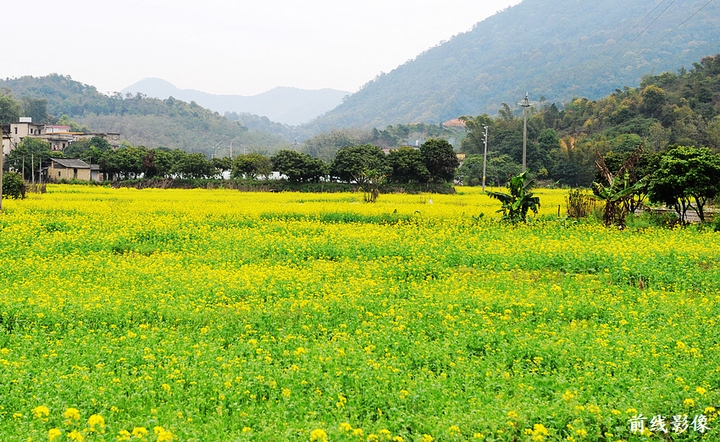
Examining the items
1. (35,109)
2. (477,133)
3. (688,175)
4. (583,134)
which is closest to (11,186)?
(688,175)

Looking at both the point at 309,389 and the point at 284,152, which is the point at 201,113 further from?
the point at 309,389

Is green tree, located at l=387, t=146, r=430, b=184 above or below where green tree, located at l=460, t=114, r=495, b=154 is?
below

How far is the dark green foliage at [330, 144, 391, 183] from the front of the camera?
157 ft

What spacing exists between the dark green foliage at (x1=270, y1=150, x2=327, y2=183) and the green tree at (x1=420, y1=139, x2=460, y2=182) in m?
9.83

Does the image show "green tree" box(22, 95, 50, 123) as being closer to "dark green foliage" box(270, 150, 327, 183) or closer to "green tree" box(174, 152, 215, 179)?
"green tree" box(174, 152, 215, 179)

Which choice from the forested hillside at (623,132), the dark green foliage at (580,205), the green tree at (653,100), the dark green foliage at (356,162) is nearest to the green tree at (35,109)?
the forested hillside at (623,132)

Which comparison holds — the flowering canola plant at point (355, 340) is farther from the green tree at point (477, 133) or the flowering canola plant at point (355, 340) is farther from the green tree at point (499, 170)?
Answer: the green tree at point (477, 133)

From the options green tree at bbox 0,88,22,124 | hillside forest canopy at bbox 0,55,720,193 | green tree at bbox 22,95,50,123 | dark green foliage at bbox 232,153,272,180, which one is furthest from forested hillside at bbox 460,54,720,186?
green tree at bbox 22,95,50,123

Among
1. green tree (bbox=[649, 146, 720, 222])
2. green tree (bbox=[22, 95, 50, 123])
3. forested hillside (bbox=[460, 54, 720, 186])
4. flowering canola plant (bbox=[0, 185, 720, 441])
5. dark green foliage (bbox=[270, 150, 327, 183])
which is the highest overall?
green tree (bbox=[22, 95, 50, 123])

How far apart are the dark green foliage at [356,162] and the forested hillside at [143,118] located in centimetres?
7528

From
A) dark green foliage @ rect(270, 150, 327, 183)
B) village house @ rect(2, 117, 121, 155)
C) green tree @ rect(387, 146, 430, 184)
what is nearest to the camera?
green tree @ rect(387, 146, 430, 184)

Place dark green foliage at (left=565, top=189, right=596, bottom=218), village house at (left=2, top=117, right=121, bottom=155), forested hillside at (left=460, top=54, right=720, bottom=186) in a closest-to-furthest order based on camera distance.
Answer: dark green foliage at (left=565, top=189, right=596, bottom=218)
forested hillside at (left=460, top=54, right=720, bottom=186)
village house at (left=2, top=117, right=121, bottom=155)

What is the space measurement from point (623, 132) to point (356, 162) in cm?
3906

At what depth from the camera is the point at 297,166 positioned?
49125 millimetres
